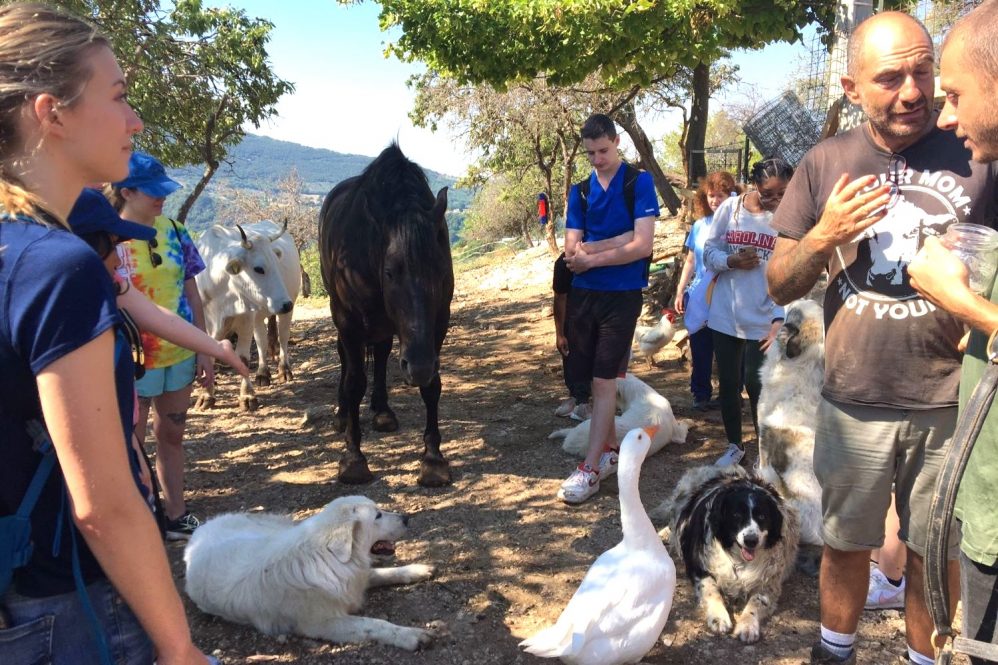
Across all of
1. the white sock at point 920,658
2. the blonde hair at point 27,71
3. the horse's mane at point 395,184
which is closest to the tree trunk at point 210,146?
the horse's mane at point 395,184

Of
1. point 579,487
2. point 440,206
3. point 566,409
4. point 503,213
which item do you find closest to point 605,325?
point 579,487

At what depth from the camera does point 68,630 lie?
1.21 metres

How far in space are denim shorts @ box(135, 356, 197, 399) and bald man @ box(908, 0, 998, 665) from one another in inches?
138

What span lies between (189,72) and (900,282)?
9602 millimetres

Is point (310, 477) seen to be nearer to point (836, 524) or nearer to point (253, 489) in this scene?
point (253, 489)

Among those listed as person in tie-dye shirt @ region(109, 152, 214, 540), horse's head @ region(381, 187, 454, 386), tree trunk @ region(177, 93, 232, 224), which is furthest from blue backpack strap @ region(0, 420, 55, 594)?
tree trunk @ region(177, 93, 232, 224)

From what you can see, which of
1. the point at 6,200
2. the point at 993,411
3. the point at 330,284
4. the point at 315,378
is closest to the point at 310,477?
the point at 330,284

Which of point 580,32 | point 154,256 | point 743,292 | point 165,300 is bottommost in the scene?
point 743,292

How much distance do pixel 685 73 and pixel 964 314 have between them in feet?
46.2

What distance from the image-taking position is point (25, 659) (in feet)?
Result: 3.83

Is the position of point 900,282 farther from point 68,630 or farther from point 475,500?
point 475,500

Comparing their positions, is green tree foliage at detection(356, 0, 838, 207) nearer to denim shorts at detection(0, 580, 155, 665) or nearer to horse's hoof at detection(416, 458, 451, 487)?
horse's hoof at detection(416, 458, 451, 487)

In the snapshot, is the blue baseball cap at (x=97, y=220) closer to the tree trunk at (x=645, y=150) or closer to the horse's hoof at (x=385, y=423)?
the horse's hoof at (x=385, y=423)

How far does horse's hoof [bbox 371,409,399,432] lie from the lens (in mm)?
5887
